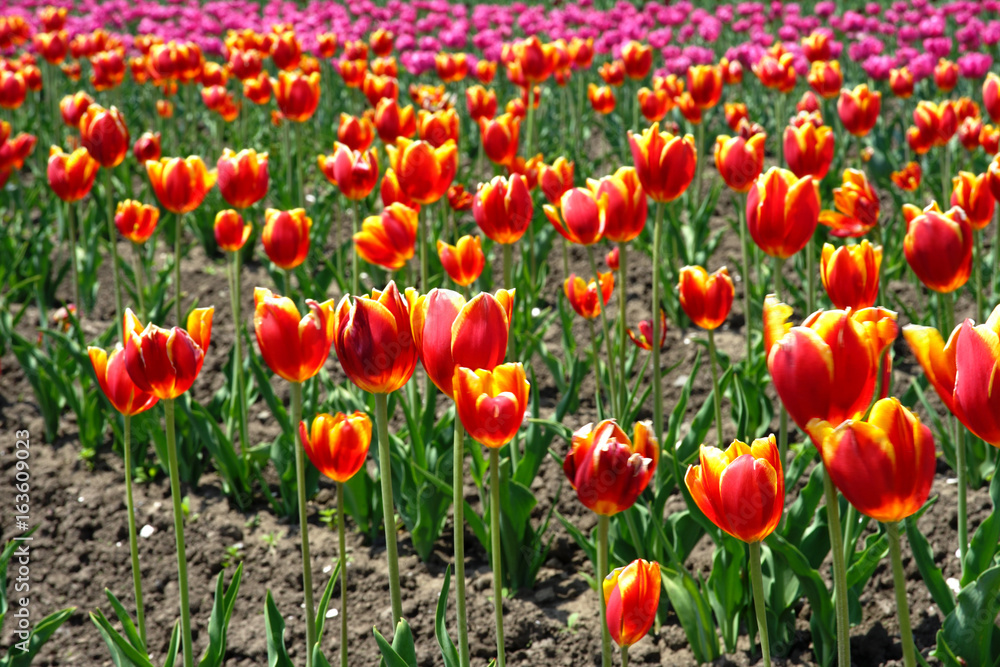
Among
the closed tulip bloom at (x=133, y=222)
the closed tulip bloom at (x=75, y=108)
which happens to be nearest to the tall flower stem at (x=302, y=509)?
the closed tulip bloom at (x=133, y=222)

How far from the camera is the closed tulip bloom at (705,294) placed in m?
2.26

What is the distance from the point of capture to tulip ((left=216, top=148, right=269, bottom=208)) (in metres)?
2.76

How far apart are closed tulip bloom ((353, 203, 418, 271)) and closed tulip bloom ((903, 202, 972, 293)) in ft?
3.98

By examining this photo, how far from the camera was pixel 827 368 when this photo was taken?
1.09 metres

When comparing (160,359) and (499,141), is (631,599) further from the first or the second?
(499,141)

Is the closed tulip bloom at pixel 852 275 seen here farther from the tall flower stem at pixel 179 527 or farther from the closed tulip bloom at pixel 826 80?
the closed tulip bloom at pixel 826 80

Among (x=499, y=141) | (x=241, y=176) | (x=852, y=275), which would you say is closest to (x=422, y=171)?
(x=241, y=176)

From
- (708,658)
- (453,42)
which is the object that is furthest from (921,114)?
(453,42)

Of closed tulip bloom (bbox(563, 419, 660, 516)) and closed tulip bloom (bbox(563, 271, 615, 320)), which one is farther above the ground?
closed tulip bloom (bbox(563, 419, 660, 516))

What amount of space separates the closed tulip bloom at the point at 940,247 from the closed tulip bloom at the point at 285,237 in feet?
5.01

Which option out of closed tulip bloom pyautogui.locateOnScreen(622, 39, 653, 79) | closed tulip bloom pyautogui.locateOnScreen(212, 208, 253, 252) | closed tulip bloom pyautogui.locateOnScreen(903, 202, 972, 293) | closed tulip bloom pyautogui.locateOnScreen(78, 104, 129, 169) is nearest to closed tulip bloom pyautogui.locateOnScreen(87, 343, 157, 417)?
closed tulip bloom pyautogui.locateOnScreen(212, 208, 253, 252)

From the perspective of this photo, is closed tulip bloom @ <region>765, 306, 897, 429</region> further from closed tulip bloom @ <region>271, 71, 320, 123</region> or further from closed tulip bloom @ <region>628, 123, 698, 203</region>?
closed tulip bloom @ <region>271, 71, 320, 123</region>

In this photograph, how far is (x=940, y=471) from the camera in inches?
118

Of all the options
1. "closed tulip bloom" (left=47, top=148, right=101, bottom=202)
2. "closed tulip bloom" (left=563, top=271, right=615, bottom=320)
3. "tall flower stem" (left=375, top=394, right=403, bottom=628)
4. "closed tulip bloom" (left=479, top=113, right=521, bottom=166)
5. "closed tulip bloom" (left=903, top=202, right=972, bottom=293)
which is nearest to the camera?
"tall flower stem" (left=375, top=394, right=403, bottom=628)
